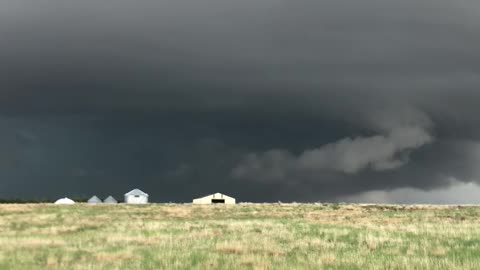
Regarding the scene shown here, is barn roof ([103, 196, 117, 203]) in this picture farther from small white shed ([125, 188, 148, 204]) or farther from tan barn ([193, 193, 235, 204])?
tan barn ([193, 193, 235, 204])

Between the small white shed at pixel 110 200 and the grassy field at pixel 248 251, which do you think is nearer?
the grassy field at pixel 248 251

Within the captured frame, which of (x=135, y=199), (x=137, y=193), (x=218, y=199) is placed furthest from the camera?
(x=218, y=199)

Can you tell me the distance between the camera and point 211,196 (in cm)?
12962

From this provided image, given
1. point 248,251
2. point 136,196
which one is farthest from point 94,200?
point 248,251

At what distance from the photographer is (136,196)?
127m

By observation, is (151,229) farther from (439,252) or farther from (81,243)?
(439,252)

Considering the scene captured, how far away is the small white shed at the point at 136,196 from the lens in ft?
412

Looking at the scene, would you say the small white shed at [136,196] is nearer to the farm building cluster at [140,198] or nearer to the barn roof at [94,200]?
the farm building cluster at [140,198]

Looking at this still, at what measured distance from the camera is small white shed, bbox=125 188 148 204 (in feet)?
412

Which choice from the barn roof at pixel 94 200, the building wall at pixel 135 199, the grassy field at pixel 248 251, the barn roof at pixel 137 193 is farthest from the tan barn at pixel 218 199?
the grassy field at pixel 248 251

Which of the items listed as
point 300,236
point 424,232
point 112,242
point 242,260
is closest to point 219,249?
point 242,260

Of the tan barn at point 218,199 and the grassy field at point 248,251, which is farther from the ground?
the tan barn at point 218,199

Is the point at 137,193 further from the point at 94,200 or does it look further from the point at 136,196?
the point at 94,200

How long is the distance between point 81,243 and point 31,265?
23.8ft
